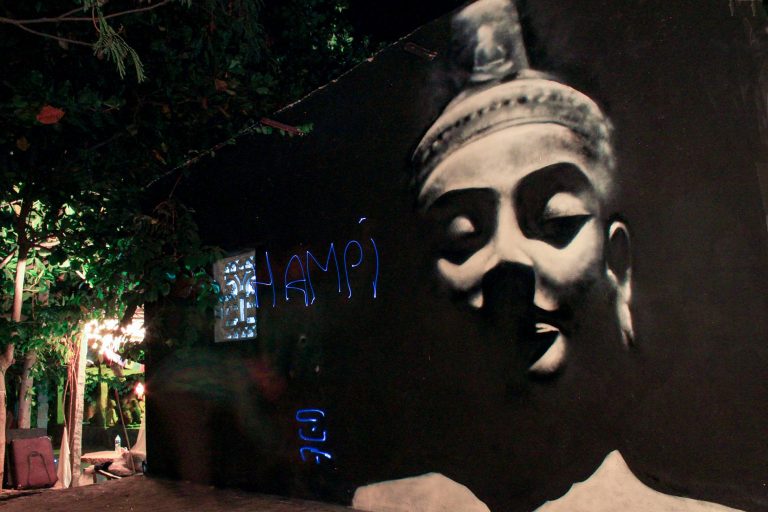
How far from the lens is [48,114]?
5.48 metres

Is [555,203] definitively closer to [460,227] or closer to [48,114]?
[460,227]

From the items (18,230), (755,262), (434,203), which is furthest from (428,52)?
(18,230)

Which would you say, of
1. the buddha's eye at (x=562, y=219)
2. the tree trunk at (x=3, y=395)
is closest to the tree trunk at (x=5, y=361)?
the tree trunk at (x=3, y=395)

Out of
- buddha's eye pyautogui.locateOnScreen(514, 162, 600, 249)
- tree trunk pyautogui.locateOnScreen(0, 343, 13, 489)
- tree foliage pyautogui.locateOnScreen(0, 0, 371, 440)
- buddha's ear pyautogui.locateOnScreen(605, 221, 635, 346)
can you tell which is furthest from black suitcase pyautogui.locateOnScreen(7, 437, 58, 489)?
buddha's ear pyautogui.locateOnScreen(605, 221, 635, 346)

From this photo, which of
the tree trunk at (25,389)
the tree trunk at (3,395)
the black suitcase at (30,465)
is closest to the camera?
the tree trunk at (3,395)

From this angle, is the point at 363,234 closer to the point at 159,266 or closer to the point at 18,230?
the point at 159,266

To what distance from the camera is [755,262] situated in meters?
3.20

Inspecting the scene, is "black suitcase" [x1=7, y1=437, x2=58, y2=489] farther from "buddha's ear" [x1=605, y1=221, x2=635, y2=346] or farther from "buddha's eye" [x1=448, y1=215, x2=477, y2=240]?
"buddha's ear" [x1=605, y1=221, x2=635, y2=346]

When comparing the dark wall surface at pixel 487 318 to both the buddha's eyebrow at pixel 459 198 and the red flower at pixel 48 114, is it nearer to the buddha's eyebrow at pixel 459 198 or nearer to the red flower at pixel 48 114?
the buddha's eyebrow at pixel 459 198

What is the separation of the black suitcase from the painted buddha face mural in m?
8.20

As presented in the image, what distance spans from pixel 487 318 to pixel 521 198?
2.84ft

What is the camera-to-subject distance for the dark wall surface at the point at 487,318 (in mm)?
3309

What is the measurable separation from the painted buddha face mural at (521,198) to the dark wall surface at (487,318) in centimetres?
11

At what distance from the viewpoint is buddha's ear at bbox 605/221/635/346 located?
146 inches
